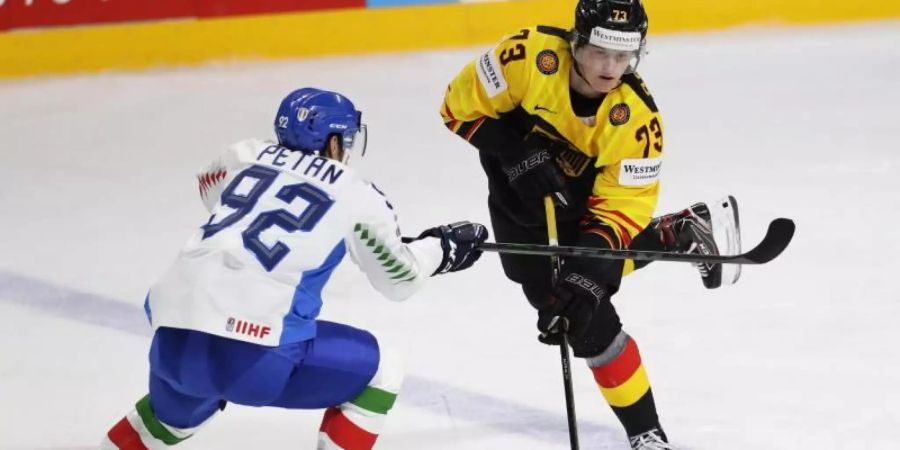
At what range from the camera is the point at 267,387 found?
2.79 meters

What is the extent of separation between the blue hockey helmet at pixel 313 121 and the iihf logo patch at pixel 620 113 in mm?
660

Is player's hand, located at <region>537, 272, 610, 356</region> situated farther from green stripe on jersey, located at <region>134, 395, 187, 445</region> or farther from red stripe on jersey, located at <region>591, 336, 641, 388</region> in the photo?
green stripe on jersey, located at <region>134, 395, 187, 445</region>

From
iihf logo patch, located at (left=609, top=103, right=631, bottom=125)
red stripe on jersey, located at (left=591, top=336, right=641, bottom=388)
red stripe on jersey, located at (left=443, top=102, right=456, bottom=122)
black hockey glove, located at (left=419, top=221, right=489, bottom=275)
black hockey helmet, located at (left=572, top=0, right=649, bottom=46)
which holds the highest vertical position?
black hockey helmet, located at (left=572, top=0, right=649, bottom=46)

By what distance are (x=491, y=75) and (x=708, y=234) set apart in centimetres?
84

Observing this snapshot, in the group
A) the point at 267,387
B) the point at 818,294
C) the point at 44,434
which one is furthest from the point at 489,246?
the point at 818,294

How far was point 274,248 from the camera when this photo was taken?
272cm

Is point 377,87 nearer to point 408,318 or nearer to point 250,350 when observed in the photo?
point 408,318

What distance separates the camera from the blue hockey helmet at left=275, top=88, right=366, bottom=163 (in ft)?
9.39

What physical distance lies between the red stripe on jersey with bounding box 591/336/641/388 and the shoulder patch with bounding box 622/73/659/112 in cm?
55

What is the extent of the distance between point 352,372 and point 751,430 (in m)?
1.17

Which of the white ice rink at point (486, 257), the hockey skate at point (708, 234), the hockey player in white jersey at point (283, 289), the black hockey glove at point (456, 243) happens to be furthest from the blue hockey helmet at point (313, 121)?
the hockey skate at point (708, 234)

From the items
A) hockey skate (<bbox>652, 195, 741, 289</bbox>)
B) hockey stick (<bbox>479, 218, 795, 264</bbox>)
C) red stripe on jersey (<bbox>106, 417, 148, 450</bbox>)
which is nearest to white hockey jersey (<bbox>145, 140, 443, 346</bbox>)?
red stripe on jersey (<bbox>106, 417, 148, 450</bbox>)

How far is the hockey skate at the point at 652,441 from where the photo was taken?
11.2 ft

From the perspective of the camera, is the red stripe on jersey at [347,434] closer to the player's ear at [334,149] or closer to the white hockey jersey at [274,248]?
the white hockey jersey at [274,248]
